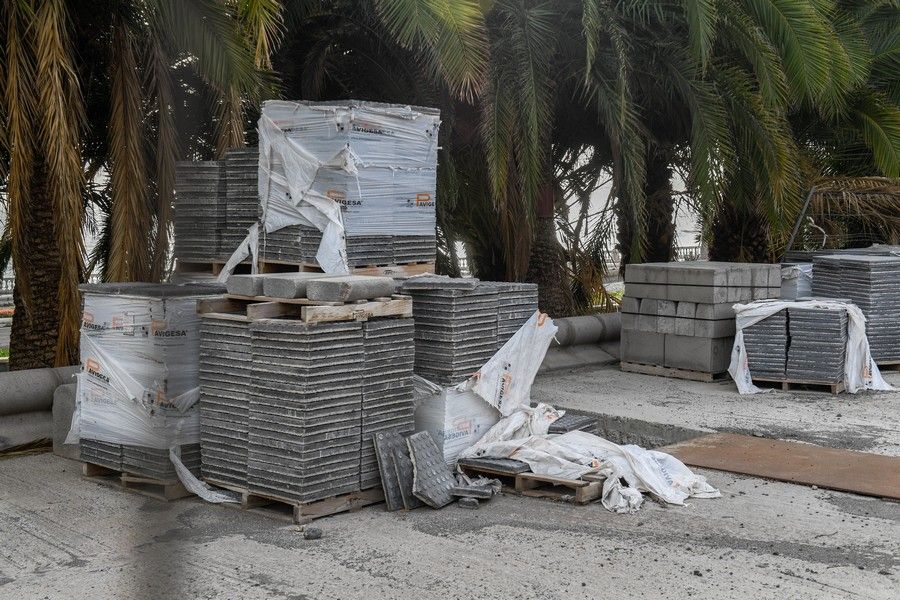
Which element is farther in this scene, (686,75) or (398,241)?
(686,75)

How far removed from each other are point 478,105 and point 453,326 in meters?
6.35

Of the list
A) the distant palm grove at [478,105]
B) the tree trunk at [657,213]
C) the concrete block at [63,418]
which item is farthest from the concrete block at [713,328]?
the concrete block at [63,418]

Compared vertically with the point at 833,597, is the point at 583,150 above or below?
above

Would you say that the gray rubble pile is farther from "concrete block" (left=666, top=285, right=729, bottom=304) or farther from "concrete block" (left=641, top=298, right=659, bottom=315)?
"concrete block" (left=641, top=298, right=659, bottom=315)

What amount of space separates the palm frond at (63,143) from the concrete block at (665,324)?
6290 millimetres

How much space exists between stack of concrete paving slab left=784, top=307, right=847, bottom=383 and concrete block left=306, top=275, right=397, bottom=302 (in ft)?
18.8

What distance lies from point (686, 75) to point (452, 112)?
2828 millimetres

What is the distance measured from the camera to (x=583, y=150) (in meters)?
16.0

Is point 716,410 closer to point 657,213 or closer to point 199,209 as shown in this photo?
point 199,209

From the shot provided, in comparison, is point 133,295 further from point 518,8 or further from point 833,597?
point 518,8

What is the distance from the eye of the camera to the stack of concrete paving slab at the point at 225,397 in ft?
21.3

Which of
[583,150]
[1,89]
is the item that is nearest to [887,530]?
[1,89]

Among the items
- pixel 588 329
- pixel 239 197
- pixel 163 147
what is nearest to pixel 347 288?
pixel 239 197

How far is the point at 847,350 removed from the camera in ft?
35.7
